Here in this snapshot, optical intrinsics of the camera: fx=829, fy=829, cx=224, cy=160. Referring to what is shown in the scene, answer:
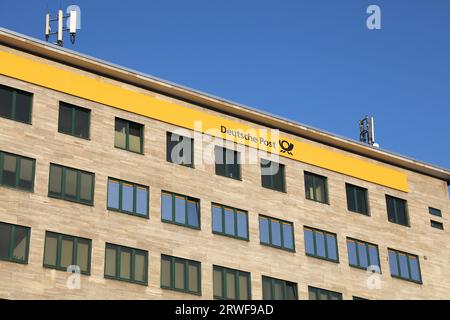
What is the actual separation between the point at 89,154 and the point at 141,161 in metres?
3.38

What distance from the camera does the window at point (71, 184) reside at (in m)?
45.3

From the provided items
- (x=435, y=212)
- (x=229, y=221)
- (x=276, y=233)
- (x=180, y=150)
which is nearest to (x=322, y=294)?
(x=276, y=233)

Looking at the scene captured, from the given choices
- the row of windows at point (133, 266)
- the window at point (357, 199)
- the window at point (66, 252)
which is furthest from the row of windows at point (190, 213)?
the window at point (357, 199)

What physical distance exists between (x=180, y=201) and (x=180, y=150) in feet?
10.7

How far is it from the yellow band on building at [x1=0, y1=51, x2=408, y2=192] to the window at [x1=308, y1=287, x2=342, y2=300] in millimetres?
8886

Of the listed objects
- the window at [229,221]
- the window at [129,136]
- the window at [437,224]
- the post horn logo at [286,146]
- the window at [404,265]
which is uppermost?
the post horn logo at [286,146]

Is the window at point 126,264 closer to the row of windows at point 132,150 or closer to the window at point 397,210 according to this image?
the row of windows at point 132,150

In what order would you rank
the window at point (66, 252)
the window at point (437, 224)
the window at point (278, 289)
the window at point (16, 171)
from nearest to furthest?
the window at point (66, 252) → the window at point (16, 171) → the window at point (278, 289) → the window at point (437, 224)

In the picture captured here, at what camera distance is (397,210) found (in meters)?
59.7

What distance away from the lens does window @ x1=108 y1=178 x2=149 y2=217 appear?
47.2m

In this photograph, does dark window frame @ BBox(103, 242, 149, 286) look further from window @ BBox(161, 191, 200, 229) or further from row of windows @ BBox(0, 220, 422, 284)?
window @ BBox(161, 191, 200, 229)

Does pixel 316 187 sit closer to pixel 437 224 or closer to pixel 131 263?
pixel 437 224

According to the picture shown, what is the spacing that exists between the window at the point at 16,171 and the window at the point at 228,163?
1239 centimetres

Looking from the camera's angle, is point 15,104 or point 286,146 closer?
point 15,104
